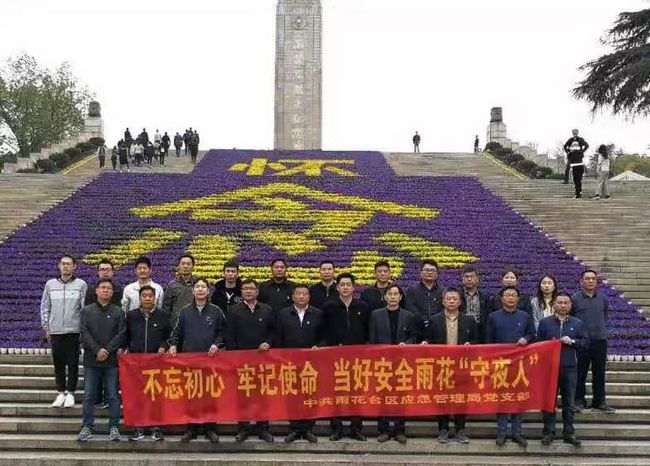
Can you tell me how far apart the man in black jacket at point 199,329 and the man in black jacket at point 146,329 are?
0.13 meters

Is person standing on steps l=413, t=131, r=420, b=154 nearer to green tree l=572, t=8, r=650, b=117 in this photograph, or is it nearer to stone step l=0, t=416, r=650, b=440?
green tree l=572, t=8, r=650, b=117

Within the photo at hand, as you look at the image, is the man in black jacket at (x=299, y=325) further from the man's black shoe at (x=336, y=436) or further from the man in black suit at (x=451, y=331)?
the man in black suit at (x=451, y=331)

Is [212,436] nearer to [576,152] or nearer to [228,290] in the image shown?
[228,290]

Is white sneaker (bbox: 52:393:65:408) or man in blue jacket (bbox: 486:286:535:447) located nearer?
man in blue jacket (bbox: 486:286:535:447)

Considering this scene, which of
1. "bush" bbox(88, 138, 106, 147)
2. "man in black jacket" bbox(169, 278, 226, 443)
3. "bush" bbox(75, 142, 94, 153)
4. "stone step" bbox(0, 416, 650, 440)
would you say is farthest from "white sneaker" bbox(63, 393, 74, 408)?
"bush" bbox(88, 138, 106, 147)

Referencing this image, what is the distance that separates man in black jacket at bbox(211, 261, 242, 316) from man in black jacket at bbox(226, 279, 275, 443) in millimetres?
693

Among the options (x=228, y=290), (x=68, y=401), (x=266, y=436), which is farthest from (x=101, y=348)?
(x=266, y=436)

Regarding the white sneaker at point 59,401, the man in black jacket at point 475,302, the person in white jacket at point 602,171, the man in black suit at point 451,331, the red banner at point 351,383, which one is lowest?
the white sneaker at point 59,401

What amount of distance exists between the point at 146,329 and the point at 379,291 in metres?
2.56

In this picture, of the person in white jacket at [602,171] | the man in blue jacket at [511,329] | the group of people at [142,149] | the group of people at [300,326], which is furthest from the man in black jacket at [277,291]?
the group of people at [142,149]

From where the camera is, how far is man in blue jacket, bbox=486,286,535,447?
27.8ft

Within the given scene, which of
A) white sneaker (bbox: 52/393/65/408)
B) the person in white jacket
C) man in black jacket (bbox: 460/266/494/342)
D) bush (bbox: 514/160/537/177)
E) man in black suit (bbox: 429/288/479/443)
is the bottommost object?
white sneaker (bbox: 52/393/65/408)

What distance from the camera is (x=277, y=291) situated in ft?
30.0

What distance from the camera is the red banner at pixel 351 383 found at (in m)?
8.40
